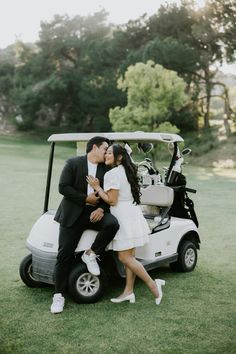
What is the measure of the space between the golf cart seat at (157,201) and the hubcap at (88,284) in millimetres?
1059

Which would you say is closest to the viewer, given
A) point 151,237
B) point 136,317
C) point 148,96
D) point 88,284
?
point 136,317

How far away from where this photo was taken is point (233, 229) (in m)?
9.47

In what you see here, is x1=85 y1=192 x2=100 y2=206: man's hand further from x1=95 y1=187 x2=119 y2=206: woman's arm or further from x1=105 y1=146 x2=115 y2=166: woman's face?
x1=105 y1=146 x2=115 y2=166: woman's face

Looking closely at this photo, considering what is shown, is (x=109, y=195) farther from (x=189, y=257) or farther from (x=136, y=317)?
(x=189, y=257)

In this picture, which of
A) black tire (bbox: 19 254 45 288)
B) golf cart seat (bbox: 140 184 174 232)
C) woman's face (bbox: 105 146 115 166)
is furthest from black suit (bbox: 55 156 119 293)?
golf cart seat (bbox: 140 184 174 232)

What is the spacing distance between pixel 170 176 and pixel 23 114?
40.8m

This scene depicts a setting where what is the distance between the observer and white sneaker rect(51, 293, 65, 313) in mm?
4784

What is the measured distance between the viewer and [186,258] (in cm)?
629

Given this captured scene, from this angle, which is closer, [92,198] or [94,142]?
[92,198]

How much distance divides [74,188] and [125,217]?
1.92 feet

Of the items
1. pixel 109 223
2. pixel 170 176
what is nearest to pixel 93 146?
pixel 109 223

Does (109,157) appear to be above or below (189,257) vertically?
above

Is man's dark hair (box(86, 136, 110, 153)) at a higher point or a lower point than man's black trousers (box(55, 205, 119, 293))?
higher

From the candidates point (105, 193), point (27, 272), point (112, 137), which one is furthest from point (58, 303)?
point (112, 137)
